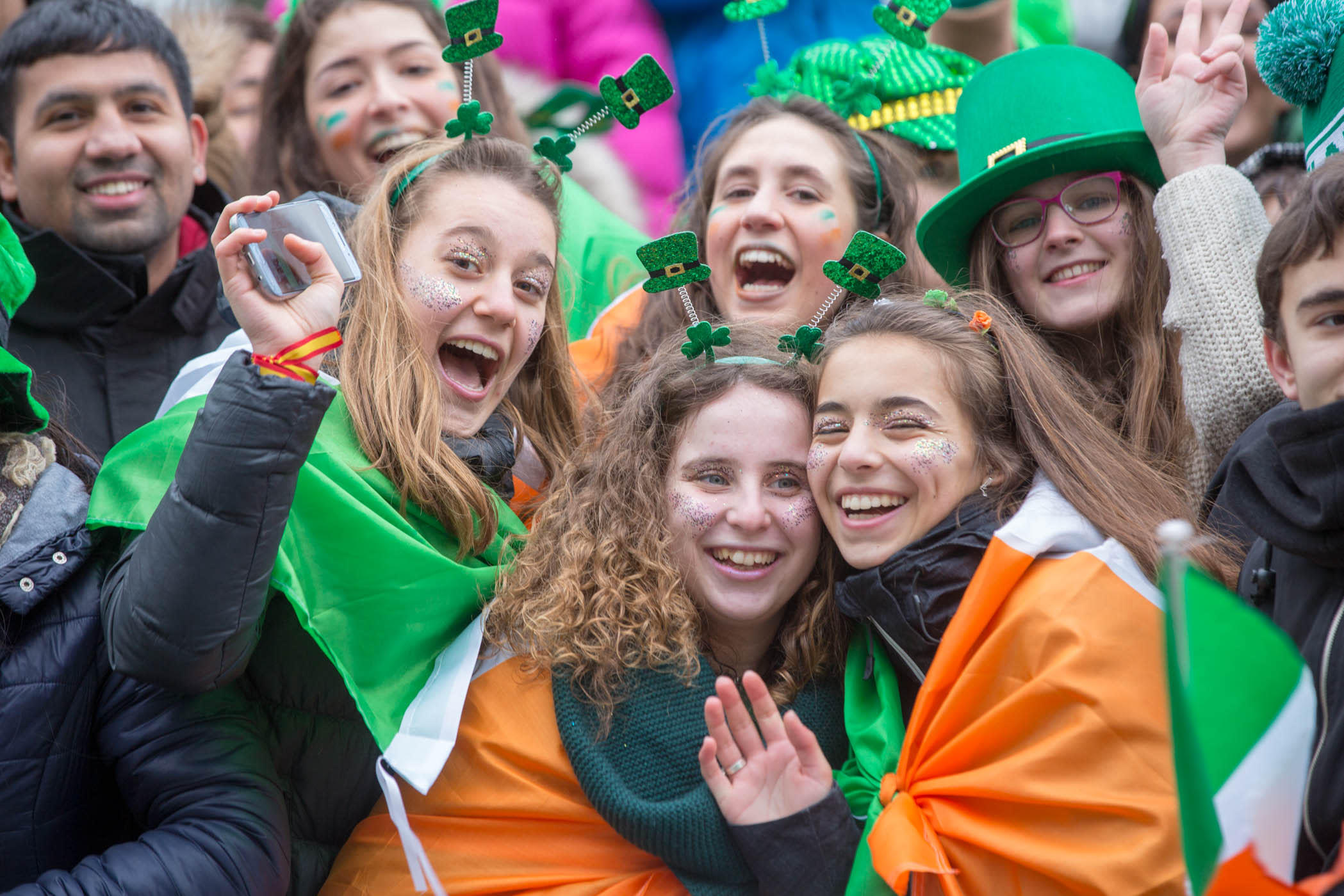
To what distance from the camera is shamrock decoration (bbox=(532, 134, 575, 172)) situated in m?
3.93

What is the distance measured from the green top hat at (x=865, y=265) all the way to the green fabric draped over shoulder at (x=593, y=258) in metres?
1.43

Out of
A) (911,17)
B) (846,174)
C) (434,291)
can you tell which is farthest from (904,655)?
(911,17)

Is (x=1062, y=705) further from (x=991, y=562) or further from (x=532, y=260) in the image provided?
(x=532, y=260)

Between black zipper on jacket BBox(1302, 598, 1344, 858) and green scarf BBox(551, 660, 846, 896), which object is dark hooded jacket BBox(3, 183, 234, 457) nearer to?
green scarf BBox(551, 660, 846, 896)

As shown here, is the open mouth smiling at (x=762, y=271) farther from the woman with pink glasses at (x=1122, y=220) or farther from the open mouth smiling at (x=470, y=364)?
the open mouth smiling at (x=470, y=364)

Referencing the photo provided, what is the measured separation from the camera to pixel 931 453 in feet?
10.3

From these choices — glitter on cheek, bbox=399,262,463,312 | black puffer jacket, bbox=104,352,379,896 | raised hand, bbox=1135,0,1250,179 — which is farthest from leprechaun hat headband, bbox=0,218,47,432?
raised hand, bbox=1135,0,1250,179

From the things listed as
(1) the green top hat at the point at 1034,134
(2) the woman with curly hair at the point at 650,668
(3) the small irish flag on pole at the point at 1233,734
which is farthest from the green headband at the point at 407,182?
(3) the small irish flag on pole at the point at 1233,734

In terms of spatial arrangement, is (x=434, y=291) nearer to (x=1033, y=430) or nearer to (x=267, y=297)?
(x=267, y=297)

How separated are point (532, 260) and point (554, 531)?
2.76 feet

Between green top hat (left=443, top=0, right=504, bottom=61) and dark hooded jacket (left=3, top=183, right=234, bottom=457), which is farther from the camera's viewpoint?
dark hooded jacket (left=3, top=183, right=234, bottom=457)

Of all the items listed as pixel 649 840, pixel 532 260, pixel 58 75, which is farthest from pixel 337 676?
pixel 58 75

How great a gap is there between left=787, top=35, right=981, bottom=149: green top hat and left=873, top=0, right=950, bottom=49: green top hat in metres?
0.36

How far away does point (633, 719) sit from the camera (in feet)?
10.0
